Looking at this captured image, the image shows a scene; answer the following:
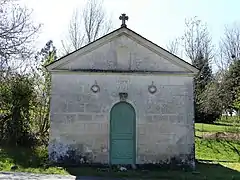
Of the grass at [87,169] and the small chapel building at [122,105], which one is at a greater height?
the small chapel building at [122,105]

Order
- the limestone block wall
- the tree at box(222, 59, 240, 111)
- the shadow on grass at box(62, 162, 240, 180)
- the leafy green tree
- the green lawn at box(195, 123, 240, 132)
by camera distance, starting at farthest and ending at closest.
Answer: the tree at box(222, 59, 240, 111) < the green lawn at box(195, 123, 240, 132) < the leafy green tree < the limestone block wall < the shadow on grass at box(62, 162, 240, 180)

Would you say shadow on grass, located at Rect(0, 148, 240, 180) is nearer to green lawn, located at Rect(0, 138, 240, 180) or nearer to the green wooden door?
green lawn, located at Rect(0, 138, 240, 180)

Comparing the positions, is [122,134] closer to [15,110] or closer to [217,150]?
[15,110]

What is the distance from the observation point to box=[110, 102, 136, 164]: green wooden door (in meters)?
16.7

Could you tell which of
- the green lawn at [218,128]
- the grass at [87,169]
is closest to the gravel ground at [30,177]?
the grass at [87,169]

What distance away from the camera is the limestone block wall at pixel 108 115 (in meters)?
16.7

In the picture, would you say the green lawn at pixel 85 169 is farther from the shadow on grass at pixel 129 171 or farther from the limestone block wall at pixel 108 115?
the limestone block wall at pixel 108 115

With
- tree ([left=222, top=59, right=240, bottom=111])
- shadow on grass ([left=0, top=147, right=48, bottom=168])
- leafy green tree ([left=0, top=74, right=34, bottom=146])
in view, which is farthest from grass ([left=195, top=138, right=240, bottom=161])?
tree ([left=222, top=59, right=240, bottom=111])

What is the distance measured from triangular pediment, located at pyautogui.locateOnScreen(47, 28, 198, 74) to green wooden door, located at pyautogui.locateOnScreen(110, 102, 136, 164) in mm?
1845

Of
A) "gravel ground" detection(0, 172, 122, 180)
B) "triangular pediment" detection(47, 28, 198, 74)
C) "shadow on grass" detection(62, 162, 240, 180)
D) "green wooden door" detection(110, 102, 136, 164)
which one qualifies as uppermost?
"triangular pediment" detection(47, 28, 198, 74)

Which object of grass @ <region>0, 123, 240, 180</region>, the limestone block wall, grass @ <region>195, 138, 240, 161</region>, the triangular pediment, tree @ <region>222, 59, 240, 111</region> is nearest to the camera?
grass @ <region>0, 123, 240, 180</region>

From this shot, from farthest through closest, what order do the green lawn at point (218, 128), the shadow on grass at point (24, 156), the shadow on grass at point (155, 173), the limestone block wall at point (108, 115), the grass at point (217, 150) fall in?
the green lawn at point (218, 128) → the grass at point (217, 150) → the limestone block wall at point (108, 115) → the shadow on grass at point (24, 156) → the shadow on grass at point (155, 173)

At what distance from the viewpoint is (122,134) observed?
16.8m

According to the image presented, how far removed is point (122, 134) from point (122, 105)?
4.09ft
